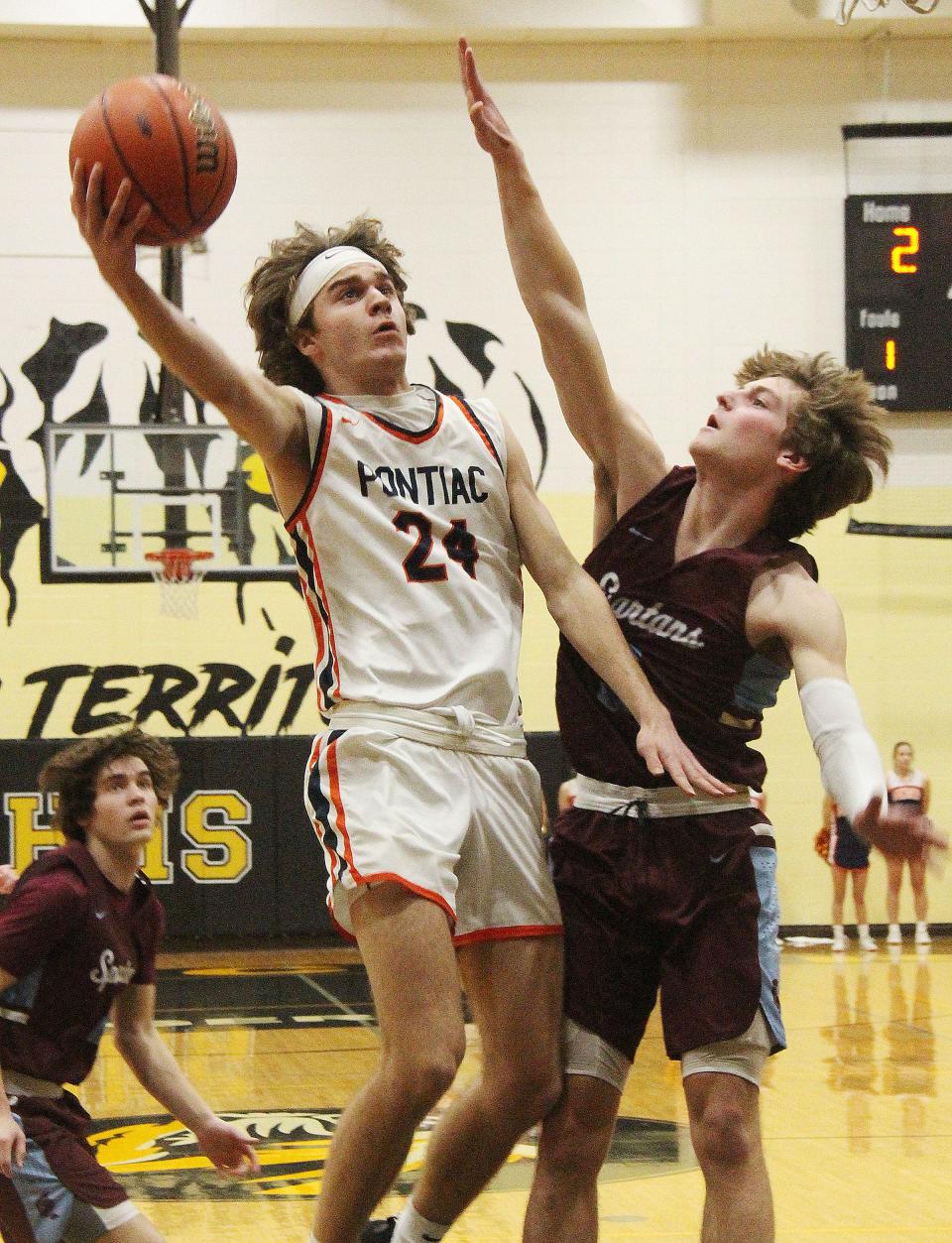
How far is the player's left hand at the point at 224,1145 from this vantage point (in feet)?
11.7

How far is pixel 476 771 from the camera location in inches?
132

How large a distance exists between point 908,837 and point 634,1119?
3687 mm

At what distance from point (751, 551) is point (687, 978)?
91 cm

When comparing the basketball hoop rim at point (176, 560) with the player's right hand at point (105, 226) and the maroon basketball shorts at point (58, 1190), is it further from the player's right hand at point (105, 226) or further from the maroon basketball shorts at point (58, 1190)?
the player's right hand at point (105, 226)

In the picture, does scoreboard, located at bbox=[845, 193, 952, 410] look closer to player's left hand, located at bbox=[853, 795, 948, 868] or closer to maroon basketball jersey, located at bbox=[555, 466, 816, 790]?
maroon basketball jersey, located at bbox=[555, 466, 816, 790]

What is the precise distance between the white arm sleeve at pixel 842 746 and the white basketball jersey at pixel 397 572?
0.67m

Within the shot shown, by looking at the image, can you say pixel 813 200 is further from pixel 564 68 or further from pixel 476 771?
pixel 476 771

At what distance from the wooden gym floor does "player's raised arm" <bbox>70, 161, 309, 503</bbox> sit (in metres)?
2.55

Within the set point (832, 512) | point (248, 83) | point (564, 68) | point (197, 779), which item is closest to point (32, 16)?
point (248, 83)

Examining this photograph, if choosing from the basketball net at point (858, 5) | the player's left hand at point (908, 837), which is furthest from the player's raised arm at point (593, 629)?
the basketball net at point (858, 5)

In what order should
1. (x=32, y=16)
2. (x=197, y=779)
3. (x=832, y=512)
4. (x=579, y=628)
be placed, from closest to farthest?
1. (x=579, y=628)
2. (x=832, y=512)
3. (x=197, y=779)
4. (x=32, y=16)

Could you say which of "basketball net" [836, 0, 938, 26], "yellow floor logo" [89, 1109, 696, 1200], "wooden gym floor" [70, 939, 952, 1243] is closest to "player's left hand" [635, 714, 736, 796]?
"wooden gym floor" [70, 939, 952, 1243]

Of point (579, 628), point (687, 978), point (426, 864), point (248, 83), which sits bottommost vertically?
point (687, 978)

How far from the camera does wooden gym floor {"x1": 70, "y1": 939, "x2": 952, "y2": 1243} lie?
4805 mm
